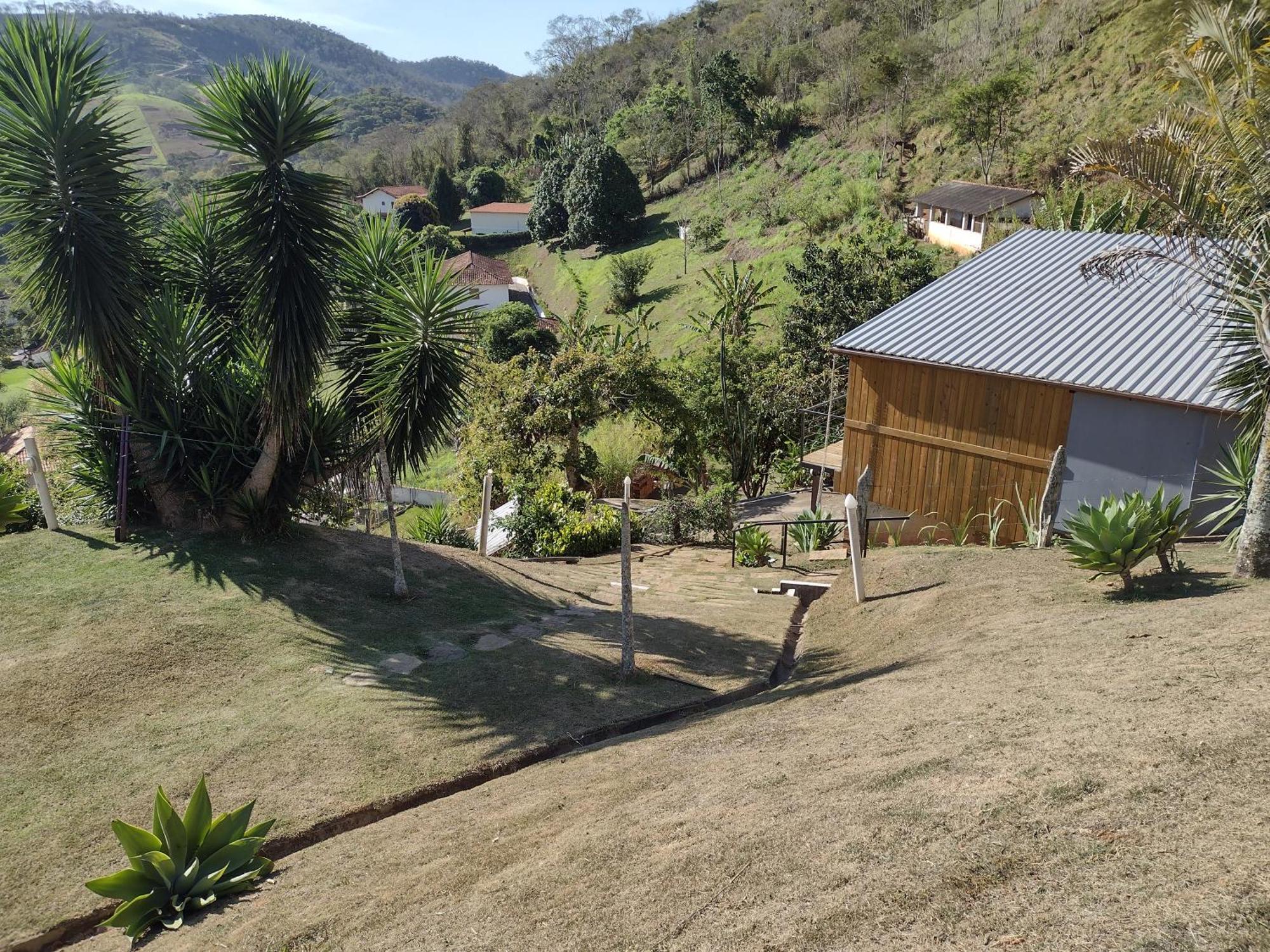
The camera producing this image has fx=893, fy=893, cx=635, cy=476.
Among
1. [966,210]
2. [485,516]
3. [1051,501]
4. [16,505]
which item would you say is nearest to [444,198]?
[966,210]

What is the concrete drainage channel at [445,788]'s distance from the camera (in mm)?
5023

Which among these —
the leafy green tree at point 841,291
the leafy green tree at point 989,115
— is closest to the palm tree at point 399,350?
the leafy green tree at point 841,291

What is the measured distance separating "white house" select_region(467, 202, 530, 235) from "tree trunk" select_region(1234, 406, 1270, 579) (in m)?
76.4

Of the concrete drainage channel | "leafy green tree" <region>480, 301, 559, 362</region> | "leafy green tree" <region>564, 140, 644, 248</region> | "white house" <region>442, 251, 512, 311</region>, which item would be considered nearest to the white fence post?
the concrete drainage channel

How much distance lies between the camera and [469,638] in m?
9.65

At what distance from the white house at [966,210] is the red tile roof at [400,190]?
2343 inches

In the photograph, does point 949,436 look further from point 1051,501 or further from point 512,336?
point 512,336

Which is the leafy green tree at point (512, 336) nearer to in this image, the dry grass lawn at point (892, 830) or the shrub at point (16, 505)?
the shrub at point (16, 505)

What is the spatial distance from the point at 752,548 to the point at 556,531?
3.60 m

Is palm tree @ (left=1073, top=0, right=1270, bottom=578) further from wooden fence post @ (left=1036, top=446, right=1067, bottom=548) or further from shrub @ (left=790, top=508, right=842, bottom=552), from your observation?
shrub @ (left=790, top=508, right=842, bottom=552)

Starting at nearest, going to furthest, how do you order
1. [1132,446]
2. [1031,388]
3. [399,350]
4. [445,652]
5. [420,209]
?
[445,652] → [399,350] → [1132,446] → [1031,388] → [420,209]

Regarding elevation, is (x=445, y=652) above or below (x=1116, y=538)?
below

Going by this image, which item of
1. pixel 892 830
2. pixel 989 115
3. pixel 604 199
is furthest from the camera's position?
pixel 604 199

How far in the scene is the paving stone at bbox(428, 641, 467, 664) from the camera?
8.99 metres
